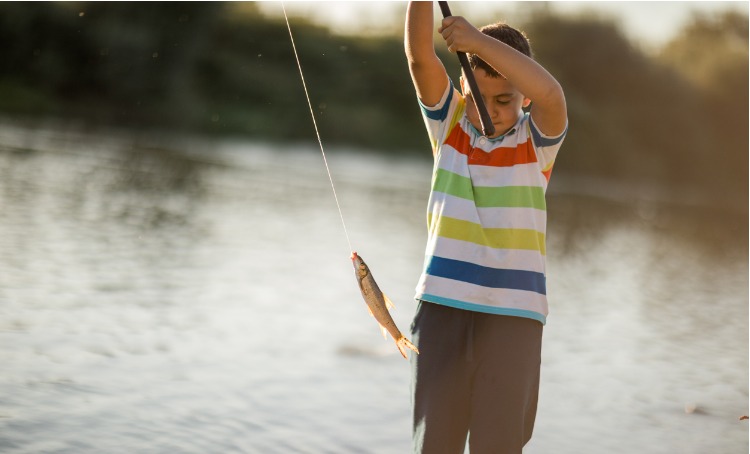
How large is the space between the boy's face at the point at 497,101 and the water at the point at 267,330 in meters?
2.00

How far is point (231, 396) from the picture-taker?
5008mm

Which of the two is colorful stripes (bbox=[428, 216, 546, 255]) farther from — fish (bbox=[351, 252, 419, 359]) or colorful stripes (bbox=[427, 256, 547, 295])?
fish (bbox=[351, 252, 419, 359])

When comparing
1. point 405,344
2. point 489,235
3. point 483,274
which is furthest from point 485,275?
point 405,344

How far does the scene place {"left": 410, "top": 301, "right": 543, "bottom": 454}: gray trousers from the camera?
9.12 feet

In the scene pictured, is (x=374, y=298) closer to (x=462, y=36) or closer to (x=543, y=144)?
(x=543, y=144)

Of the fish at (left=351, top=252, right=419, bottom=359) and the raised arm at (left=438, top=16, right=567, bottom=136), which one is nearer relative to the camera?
the raised arm at (left=438, top=16, right=567, bottom=136)

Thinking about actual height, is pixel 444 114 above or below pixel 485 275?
above

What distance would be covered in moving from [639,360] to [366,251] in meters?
4.21

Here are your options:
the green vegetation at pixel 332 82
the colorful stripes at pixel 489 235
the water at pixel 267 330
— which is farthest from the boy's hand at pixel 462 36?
the green vegetation at pixel 332 82

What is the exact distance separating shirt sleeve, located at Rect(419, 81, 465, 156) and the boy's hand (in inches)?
7.9

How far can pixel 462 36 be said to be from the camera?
270 centimetres

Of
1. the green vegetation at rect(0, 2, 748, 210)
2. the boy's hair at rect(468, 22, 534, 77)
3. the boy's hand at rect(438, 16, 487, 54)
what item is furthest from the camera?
the green vegetation at rect(0, 2, 748, 210)

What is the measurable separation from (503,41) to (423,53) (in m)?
0.26

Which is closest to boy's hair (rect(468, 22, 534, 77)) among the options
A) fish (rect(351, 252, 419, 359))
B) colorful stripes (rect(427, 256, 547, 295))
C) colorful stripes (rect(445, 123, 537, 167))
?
colorful stripes (rect(445, 123, 537, 167))
